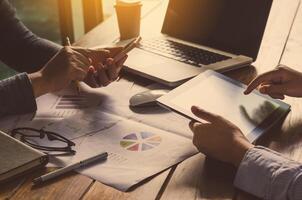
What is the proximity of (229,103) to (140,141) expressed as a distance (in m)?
0.24

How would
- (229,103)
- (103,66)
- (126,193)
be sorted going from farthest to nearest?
(103,66) → (229,103) → (126,193)

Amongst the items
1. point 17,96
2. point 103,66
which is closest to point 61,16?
point 103,66

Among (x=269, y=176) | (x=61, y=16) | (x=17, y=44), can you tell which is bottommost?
(x=61, y=16)

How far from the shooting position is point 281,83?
45.3 inches

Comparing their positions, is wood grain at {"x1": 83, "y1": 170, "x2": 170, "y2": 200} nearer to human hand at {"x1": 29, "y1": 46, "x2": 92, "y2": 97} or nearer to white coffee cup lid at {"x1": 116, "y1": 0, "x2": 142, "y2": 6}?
human hand at {"x1": 29, "y1": 46, "x2": 92, "y2": 97}

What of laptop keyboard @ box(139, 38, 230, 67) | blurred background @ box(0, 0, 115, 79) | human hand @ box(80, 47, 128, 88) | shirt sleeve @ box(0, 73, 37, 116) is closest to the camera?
shirt sleeve @ box(0, 73, 37, 116)

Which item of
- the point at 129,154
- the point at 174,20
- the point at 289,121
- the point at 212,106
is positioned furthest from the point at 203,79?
the point at 174,20

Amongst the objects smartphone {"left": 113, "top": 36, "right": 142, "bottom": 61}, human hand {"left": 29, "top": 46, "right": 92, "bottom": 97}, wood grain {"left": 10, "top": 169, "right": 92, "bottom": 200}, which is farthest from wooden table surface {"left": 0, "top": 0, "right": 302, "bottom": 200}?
smartphone {"left": 113, "top": 36, "right": 142, "bottom": 61}

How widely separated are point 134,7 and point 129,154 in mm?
711

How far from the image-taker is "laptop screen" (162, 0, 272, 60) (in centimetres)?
135

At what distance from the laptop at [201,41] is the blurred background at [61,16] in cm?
142

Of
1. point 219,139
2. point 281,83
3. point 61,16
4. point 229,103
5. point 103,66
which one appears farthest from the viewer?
point 61,16

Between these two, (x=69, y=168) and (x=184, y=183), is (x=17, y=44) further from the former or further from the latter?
(x=184, y=183)

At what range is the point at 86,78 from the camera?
4.04ft
